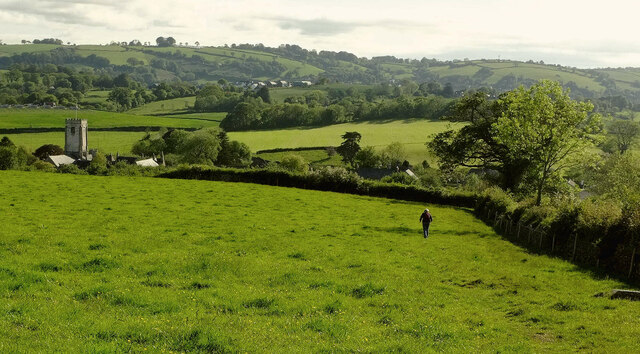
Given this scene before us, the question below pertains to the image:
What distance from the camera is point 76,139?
4983 inches

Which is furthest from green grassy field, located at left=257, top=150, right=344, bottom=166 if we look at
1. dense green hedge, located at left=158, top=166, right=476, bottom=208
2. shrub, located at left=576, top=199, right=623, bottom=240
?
shrub, located at left=576, top=199, right=623, bottom=240

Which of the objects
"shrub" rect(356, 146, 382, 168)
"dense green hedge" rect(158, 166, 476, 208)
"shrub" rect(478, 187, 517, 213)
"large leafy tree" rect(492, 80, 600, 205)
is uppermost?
"large leafy tree" rect(492, 80, 600, 205)

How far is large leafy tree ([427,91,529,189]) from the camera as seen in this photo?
60.3 meters

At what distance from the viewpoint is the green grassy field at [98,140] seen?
451ft

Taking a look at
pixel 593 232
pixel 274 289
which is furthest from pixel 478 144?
pixel 274 289

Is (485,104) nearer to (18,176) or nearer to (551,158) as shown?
(551,158)

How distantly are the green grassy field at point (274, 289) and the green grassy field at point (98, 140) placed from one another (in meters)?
109

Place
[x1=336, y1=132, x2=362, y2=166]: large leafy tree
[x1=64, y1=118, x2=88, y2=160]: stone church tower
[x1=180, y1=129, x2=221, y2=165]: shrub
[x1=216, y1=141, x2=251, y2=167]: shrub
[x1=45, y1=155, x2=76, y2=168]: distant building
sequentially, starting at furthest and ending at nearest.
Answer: [x1=336, y1=132, x2=362, y2=166]: large leafy tree < [x1=216, y1=141, x2=251, y2=167]: shrub < [x1=64, y1=118, x2=88, y2=160]: stone church tower < [x1=180, y1=129, x2=221, y2=165]: shrub < [x1=45, y1=155, x2=76, y2=168]: distant building

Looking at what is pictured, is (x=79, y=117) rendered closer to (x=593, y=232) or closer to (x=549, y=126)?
(x=549, y=126)

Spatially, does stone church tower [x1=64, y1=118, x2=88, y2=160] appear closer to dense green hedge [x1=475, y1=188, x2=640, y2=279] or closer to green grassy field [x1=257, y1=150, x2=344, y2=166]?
green grassy field [x1=257, y1=150, x2=344, y2=166]

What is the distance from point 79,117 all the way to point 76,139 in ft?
186

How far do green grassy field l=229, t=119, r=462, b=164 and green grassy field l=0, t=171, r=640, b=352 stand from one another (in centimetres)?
11180

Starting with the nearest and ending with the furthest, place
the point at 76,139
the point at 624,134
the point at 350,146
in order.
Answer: the point at 76,139 < the point at 350,146 < the point at 624,134

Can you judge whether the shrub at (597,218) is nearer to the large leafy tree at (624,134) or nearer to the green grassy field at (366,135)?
the green grassy field at (366,135)
